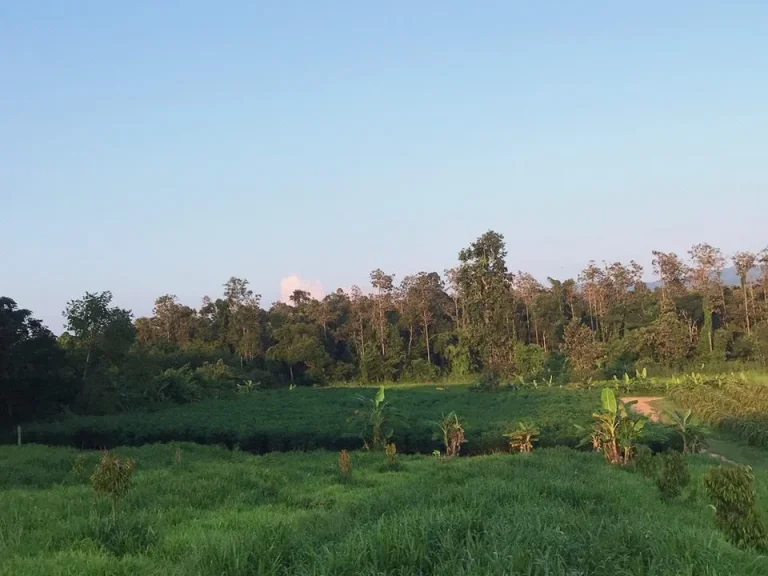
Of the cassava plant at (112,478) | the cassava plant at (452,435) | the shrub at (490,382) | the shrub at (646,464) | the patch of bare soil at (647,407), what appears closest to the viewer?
the cassava plant at (112,478)

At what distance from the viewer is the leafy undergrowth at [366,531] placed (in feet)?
13.6

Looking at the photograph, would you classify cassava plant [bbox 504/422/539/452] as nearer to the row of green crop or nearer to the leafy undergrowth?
the row of green crop

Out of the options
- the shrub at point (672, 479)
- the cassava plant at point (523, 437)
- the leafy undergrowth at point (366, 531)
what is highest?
the leafy undergrowth at point (366, 531)

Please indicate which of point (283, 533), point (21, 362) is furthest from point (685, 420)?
point (21, 362)

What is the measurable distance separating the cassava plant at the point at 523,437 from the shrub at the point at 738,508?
11.6 metres

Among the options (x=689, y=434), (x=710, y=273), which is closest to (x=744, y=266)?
(x=710, y=273)

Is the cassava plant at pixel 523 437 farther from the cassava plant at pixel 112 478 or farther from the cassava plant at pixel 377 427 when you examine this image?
the cassava plant at pixel 112 478

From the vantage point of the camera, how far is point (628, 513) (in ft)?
20.8

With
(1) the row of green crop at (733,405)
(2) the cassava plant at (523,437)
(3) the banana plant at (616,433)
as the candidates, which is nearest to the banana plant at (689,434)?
(1) the row of green crop at (733,405)

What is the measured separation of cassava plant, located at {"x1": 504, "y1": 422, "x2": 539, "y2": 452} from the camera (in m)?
18.3

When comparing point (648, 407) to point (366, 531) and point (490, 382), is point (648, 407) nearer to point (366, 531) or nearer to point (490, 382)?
point (490, 382)

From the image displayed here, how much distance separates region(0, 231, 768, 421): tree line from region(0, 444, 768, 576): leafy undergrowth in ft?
58.4

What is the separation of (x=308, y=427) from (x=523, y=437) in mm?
7659

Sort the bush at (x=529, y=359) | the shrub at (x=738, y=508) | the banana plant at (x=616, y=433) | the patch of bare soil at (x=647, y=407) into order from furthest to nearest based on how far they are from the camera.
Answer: the bush at (x=529, y=359)
the patch of bare soil at (x=647, y=407)
the banana plant at (x=616, y=433)
the shrub at (x=738, y=508)
